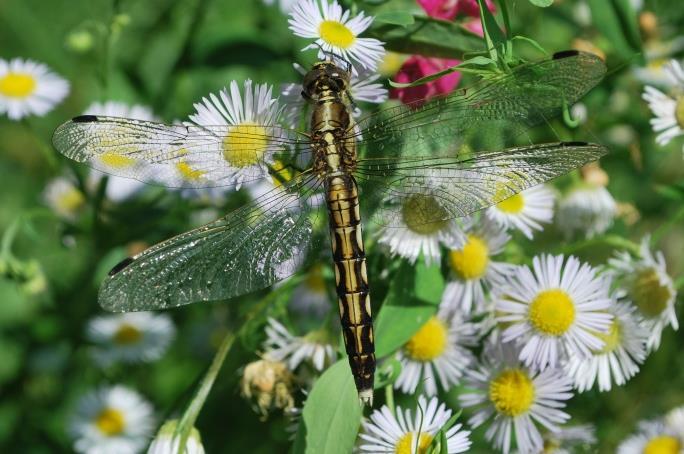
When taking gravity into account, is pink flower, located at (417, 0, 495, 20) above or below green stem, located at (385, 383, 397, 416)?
above

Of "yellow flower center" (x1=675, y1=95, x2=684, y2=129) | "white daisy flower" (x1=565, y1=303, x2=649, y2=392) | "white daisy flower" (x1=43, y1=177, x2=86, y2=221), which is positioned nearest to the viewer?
"white daisy flower" (x1=565, y1=303, x2=649, y2=392)

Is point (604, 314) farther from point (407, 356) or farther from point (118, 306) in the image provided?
point (118, 306)

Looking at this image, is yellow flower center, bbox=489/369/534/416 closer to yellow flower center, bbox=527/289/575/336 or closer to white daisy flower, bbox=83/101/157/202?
yellow flower center, bbox=527/289/575/336

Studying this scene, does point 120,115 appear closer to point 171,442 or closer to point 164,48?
point 164,48

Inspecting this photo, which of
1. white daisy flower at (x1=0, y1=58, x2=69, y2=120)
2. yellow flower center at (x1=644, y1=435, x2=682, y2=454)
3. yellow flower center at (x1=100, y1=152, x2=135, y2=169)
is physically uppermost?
white daisy flower at (x1=0, y1=58, x2=69, y2=120)

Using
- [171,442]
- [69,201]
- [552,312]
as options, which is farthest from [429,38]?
[69,201]

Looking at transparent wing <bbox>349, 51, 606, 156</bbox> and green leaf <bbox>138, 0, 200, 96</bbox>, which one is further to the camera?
green leaf <bbox>138, 0, 200, 96</bbox>

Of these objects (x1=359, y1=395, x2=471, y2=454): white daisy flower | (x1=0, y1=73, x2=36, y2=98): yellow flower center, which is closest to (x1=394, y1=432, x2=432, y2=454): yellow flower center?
(x1=359, y1=395, x2=471, y2=454): white daisy flower
